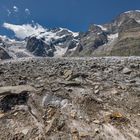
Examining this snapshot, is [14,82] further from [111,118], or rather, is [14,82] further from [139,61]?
[139,61]

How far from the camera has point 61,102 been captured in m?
16.5

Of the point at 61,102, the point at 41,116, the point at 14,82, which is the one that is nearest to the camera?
the point at 41,116

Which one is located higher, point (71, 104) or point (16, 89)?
point (16, 89)

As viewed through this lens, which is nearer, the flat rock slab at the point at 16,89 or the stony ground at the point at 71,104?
the stony ground at the point at 71,104

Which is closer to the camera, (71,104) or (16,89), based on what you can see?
(71,104)

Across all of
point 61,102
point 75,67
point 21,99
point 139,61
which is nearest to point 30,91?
point 21,99

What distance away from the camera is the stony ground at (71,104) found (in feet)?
46.0

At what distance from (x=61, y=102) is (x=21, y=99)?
2.05m

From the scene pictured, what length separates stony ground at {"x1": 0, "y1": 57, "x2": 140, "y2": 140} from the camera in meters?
14.0

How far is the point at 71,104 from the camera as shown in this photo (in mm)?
16188

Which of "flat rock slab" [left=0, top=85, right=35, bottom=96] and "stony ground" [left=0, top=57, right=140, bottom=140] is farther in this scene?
"flat rock slab" [left=0, top=85, right=35, bottom=96]

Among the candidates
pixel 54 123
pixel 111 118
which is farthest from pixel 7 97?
pixel 111 118

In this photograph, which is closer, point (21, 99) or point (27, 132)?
point (27, 132)

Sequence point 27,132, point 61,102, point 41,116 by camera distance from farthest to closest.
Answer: point 61,102, point 41,116, point 27,132
